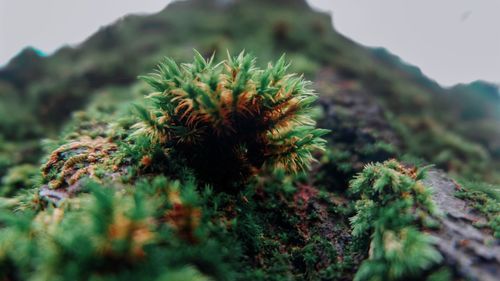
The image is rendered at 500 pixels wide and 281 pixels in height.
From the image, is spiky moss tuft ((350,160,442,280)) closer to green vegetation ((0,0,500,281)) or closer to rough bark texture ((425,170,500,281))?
green vegetation ((0,0,500,281))

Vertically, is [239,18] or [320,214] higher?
[239,18]

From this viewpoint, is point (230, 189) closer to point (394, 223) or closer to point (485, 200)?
point (394, 223)

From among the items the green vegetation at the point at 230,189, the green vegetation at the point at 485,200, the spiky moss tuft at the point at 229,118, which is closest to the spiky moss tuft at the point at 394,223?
the green vegetation at the point at 230,189

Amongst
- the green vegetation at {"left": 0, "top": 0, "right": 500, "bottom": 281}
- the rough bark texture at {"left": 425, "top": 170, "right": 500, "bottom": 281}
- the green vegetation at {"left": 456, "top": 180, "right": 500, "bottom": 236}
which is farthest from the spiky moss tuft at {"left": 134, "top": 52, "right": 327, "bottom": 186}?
the green vegetation at {"left": 456, "top": 180, "right": 500, "bottom": 236}

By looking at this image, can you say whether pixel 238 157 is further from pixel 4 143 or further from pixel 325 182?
pixel 4 143

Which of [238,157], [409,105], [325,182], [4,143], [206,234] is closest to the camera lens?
[206,234]

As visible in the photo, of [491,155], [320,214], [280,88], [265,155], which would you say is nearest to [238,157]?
[265,155]

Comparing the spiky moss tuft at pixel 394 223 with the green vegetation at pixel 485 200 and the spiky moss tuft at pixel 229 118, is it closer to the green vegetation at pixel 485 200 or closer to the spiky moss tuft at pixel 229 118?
the green vegetation at pixel 485 200
